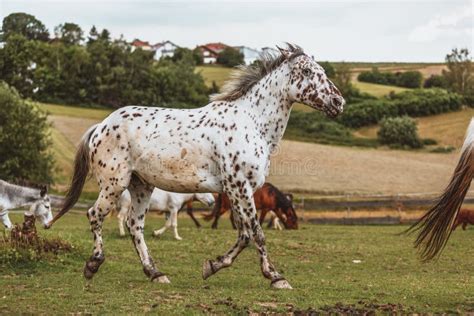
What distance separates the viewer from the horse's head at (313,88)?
31.5 feet

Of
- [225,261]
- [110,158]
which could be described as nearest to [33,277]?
[110,158]

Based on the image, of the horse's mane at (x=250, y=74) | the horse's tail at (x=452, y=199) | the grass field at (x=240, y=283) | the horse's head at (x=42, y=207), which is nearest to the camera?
the grass field at (x=240, y=283)

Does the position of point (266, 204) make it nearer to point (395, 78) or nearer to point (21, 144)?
point (21, 144)

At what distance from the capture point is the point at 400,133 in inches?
2475

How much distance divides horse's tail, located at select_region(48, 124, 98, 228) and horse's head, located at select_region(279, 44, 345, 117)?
2.92 metres

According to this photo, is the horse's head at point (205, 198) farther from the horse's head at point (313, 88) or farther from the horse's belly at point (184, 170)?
the horse's head at point (313, 88)

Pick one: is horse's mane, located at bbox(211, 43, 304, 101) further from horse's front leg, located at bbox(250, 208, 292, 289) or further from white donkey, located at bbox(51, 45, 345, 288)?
horse's front leg, located at bbox(250, 208, 292, 289)

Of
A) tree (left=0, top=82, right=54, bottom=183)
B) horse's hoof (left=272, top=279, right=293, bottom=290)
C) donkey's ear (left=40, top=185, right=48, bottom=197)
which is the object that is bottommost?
tree (left=0, top=82, right=54, bottom=183)

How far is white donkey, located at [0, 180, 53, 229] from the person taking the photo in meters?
16.9

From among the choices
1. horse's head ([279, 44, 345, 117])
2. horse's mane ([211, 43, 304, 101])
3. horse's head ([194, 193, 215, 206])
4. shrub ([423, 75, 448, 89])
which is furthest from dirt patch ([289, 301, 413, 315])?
shrub ([423, 75, 448, 89])

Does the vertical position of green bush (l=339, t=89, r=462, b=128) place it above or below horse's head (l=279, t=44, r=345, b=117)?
below

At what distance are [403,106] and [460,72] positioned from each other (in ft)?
57.5

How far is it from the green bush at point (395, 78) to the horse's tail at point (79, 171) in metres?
79.1

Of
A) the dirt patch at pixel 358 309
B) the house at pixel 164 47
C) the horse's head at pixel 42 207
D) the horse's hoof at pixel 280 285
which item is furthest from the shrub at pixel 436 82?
the house at pixel 164 47
